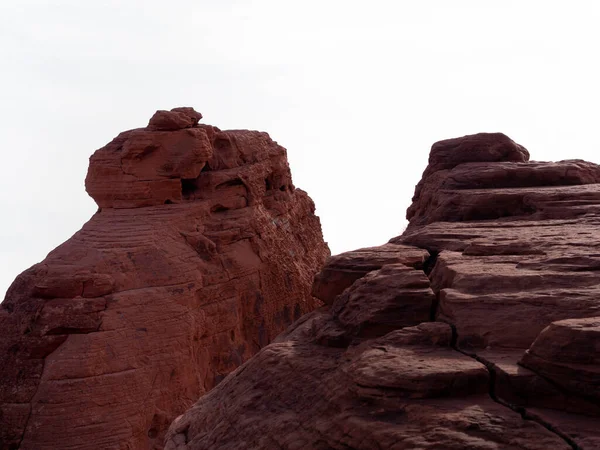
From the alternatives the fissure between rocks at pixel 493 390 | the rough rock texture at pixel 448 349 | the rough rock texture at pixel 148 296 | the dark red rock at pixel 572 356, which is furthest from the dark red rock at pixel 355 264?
the rough rock texture at pixel 148 296

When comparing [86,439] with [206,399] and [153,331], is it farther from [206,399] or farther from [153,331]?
[206,399]

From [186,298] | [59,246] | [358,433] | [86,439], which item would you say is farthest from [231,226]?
[358,433]

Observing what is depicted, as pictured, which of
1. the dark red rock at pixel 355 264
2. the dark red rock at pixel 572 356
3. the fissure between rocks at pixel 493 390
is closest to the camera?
the fissure between rocks at pixel 493 390

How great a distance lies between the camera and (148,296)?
49.9ft

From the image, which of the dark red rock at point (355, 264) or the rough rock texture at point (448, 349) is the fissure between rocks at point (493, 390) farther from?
the dark red rock at point (355, 264)

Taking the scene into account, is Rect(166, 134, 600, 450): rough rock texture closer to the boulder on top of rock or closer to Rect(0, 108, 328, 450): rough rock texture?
Rect(0, 108, 328, 450): rough rock texture

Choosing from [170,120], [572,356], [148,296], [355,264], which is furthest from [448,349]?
[170,120]

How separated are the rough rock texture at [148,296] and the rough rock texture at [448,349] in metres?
6.40

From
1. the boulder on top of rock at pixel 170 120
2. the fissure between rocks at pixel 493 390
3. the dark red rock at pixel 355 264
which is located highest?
the boulder on top of rock at pixel 170 120

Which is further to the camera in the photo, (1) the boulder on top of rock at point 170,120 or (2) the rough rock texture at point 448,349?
(1) the boulder on top of rock at point 170,120

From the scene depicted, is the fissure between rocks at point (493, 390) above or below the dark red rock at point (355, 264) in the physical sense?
below

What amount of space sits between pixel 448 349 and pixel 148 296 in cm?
963

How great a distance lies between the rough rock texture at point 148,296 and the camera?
14188mm

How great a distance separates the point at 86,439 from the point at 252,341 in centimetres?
465
